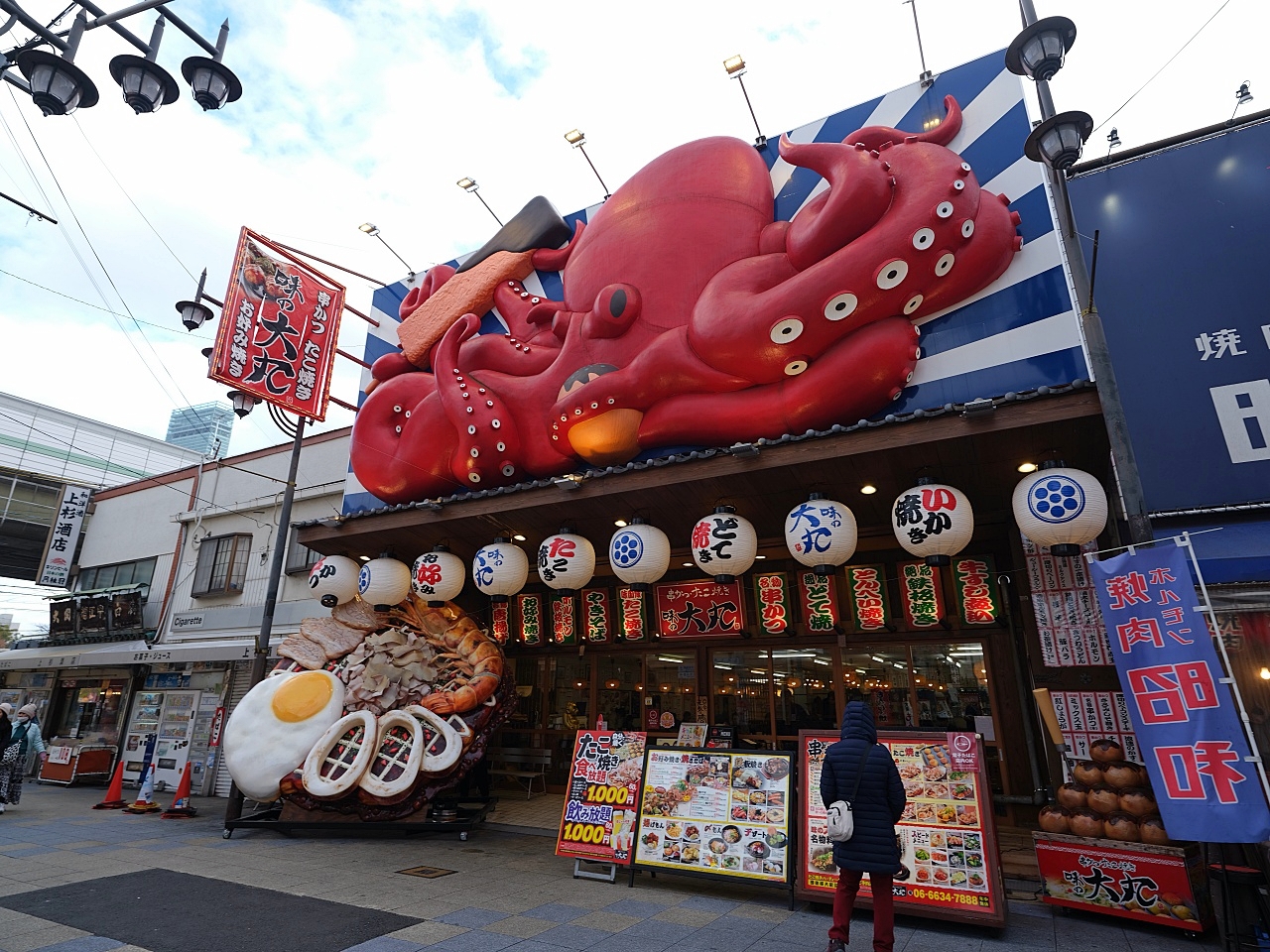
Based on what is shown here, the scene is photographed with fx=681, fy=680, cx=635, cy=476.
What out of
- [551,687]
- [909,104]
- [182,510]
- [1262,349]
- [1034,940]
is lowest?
[1034,940]

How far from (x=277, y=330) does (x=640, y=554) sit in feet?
28.8

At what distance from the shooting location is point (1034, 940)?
584 centimetres

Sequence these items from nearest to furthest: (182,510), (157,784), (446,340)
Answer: (446,340) → (157,784) → (182,510)

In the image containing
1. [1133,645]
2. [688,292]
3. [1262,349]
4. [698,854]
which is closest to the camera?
[1133,645]

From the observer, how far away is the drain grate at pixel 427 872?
8200mm

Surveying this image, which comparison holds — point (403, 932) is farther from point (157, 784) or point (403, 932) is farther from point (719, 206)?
point (157, 784)

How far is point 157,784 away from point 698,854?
1724 centimetres

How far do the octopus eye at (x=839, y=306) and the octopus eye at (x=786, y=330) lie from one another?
41 centimetres

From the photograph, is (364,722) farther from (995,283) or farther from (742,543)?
(995,283)

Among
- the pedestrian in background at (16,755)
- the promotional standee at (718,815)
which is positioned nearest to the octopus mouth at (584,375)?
the promotional standee at (718,815)

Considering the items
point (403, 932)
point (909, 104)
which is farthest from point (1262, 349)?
point (403, 932)

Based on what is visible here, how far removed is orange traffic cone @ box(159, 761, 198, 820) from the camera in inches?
512

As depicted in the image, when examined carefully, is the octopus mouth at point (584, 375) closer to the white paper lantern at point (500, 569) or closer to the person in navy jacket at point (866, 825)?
the white paper lantern at point (500, 569)

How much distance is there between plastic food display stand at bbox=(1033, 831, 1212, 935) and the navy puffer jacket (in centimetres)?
244
